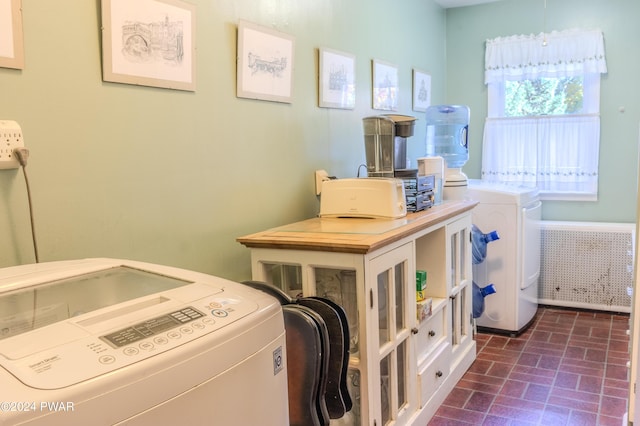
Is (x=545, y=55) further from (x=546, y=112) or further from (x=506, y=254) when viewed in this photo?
(x=506, y=254)

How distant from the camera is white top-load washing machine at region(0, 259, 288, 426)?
0.66m

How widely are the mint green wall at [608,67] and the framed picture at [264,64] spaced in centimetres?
248

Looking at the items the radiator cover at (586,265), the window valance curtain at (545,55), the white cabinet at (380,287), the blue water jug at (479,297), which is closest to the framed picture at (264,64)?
the white cabinet at (380,287)

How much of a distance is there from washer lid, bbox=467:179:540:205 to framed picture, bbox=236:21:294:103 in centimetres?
176

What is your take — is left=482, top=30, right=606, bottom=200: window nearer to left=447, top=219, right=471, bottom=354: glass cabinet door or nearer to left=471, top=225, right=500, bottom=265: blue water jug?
left=471, top=225, right=500, bottom=265: blue water jug

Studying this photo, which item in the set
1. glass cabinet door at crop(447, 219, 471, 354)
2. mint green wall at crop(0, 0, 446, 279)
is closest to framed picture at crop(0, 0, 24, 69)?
mint green wall at crop(0, 0, 446, 279)

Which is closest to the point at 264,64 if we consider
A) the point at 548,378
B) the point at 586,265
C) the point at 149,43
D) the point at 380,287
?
the point at 149,43

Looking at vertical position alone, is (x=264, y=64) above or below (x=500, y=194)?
above

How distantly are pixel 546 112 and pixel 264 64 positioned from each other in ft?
9.10

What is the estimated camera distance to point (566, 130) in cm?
397

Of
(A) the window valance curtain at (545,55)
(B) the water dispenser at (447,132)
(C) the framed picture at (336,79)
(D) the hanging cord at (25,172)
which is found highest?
(A) the window valance curtain at (545,55)

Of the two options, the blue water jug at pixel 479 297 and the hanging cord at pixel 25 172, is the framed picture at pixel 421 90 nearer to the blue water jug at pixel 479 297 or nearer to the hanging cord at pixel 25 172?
the blue water jug at pixel 479 297

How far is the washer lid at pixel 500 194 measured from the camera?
3431 millimetres

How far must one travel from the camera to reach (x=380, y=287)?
198 cm
